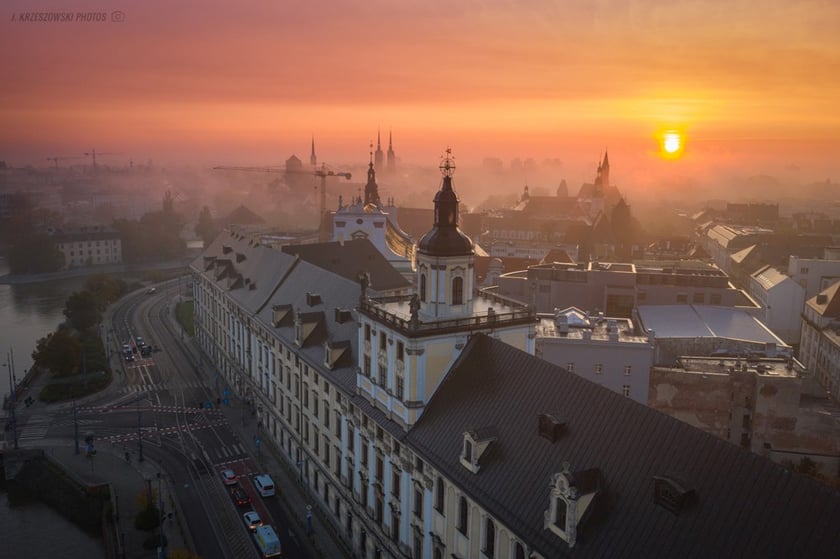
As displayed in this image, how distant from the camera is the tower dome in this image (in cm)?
4788

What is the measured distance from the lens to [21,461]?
230 ft

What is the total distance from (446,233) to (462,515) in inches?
735

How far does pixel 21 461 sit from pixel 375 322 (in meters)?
45.0

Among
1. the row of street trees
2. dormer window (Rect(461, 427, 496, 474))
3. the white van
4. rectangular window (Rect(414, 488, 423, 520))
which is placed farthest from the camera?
the row of street trees

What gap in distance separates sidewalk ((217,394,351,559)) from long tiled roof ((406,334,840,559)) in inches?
660

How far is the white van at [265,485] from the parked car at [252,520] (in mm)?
4174

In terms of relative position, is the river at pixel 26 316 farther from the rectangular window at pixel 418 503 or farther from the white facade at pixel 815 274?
the white facade at pixel 815 274

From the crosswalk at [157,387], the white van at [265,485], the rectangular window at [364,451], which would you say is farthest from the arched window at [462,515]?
the crosswalk at [157,387]

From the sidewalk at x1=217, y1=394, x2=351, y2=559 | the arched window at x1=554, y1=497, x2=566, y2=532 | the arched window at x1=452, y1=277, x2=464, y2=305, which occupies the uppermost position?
the arched window at x1=452, y1=277, x2=464, y2=305

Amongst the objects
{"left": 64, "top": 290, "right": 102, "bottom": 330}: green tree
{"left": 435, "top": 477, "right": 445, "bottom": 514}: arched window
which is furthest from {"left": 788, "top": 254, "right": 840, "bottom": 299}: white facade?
{"left": 64, "top": 290, "right": 102, "bottom": 330}: green tree

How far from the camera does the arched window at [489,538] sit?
123 feet

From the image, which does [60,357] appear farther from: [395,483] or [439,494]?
[439,494]

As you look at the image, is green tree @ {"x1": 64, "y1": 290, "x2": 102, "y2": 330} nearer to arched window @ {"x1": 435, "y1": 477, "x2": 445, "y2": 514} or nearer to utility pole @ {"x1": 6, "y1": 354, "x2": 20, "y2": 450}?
utility pole @ {"x1": 6, "y1": 354, "x2": 20, "y2": 450}

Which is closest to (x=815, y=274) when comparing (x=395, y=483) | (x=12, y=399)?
(x=395, y=483)
